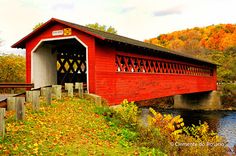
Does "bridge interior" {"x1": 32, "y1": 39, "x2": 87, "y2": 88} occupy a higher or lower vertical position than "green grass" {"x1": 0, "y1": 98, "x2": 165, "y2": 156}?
higher

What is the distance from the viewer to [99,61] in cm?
1516

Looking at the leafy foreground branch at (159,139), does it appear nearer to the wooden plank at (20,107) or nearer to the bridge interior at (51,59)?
the wooden plank at (20,107)

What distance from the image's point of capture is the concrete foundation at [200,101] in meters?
38.9

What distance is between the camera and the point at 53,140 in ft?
28.1

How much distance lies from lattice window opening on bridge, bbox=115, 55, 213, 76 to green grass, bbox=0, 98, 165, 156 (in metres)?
5.61

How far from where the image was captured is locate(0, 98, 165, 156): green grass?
25.7 feet

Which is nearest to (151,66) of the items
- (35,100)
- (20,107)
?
(35,100)

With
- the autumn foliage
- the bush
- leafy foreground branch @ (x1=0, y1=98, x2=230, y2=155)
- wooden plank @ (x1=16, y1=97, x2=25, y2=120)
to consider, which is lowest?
the bush

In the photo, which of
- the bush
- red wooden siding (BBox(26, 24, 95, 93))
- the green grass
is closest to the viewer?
the green grass

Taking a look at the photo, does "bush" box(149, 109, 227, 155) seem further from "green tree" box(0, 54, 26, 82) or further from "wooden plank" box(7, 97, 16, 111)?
"green tree" box(0, 54, 26, 82)

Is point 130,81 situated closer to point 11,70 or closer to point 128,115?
point 128,115

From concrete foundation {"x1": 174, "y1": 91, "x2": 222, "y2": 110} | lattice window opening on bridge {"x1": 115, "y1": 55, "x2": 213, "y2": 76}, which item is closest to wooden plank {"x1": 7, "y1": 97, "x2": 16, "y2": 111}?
lattice window opening on bridge {"x1": 115, "y1": 55, "x2": 213, "y2": 76}

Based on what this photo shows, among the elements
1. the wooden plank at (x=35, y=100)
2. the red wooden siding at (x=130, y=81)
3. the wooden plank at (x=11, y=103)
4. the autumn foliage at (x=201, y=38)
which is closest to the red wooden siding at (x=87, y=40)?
the red wooden siding at (x=130, y=81)

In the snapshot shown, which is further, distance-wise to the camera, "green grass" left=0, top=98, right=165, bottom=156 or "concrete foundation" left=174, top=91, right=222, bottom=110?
"concrete foundation" left=174, top=91, right=222, bottom=110
